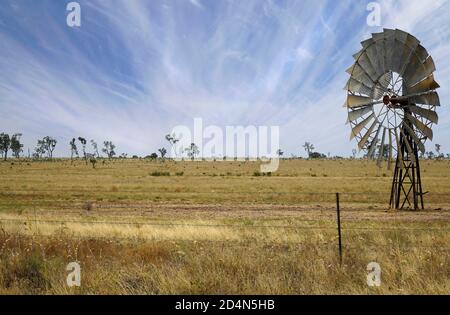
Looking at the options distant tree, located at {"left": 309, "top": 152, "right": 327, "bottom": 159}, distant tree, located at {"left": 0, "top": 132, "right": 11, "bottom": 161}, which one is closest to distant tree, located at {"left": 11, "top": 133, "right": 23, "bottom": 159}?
distant tree, located at {"left": 0, "top": 132, "right": 11, "bottom": 161}

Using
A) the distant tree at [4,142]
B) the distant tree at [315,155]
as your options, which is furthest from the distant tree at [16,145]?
the distant tree at [315,155]

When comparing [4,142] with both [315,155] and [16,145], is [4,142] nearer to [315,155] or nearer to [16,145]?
[16,145]

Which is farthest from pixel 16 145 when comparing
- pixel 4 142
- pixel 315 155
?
pixel 315 155

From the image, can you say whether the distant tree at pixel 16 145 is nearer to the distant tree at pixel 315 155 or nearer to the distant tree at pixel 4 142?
the distant tree at pixel 4 142

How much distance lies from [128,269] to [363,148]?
62.7 ft

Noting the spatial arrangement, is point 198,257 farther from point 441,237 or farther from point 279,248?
point 441,237

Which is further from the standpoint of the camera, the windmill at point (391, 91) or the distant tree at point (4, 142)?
the distant tree at point (4, 142)

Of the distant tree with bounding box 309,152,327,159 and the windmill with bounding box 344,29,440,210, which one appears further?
the distant tree with bounding box 309,152,327,159

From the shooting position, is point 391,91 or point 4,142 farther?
point 4,142

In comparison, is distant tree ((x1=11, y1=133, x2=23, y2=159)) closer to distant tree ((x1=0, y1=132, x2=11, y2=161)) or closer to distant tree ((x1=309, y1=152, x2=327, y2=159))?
distant tree ((x1=0, y1=132, x2=11, y2=161))

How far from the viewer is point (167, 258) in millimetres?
9492

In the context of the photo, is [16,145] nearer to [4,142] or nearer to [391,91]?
[4,142]

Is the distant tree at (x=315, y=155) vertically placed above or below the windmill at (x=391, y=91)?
above
